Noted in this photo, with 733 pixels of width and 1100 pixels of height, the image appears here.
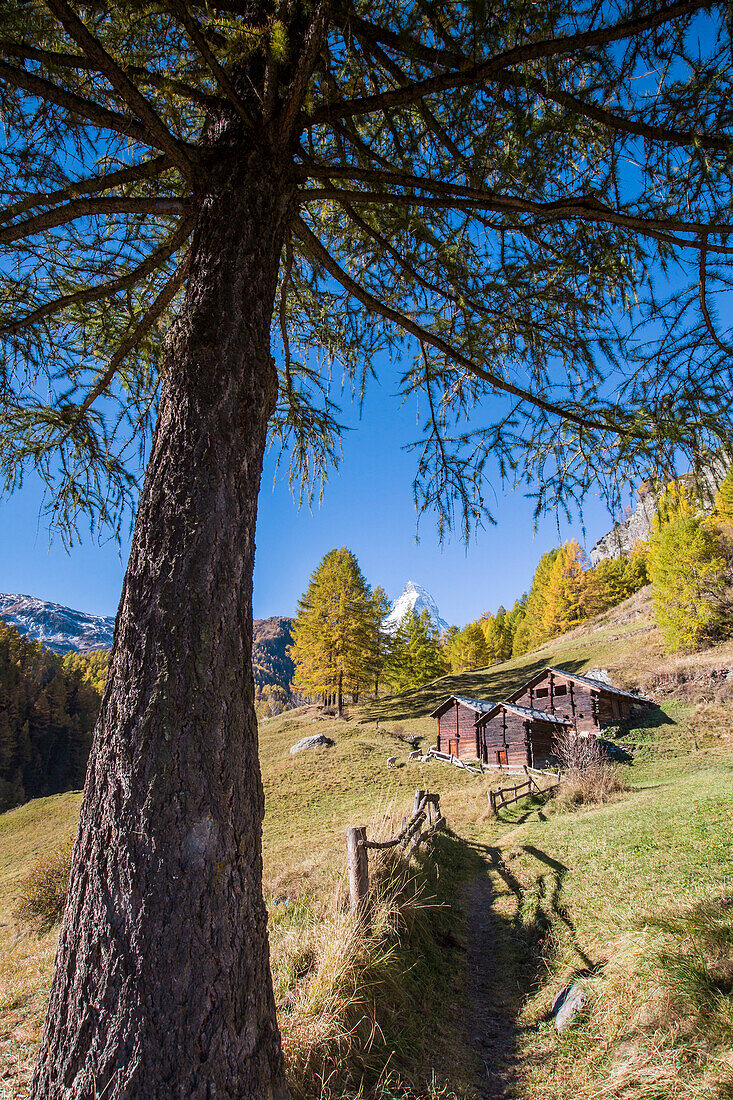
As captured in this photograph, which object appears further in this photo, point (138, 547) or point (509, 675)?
point (509, 675)

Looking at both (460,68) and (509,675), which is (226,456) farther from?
(509,675)

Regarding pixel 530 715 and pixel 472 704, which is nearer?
pixel 530 715

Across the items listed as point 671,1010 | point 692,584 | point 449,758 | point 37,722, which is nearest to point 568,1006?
point 671,1010

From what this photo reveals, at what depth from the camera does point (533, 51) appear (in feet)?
9.06

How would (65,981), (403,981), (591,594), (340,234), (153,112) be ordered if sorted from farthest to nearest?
(591,594) → (340,234) → (403,981) → (153,112) → (65,981)

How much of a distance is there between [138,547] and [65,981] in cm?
163

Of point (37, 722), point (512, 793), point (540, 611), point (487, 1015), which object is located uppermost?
point (540, 611)

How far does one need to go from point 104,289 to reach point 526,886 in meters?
8.71

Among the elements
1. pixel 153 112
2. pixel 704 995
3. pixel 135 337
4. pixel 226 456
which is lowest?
pixel 704 995

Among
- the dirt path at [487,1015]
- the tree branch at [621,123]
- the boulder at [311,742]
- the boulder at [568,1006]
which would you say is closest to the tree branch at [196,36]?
the tree branch at [621,123]

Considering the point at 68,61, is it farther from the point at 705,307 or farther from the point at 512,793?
the point at 512,793

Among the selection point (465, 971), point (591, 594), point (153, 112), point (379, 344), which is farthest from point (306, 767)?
point (591, 594)

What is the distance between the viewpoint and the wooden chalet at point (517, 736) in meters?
26.2

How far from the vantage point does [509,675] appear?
41969 mm
